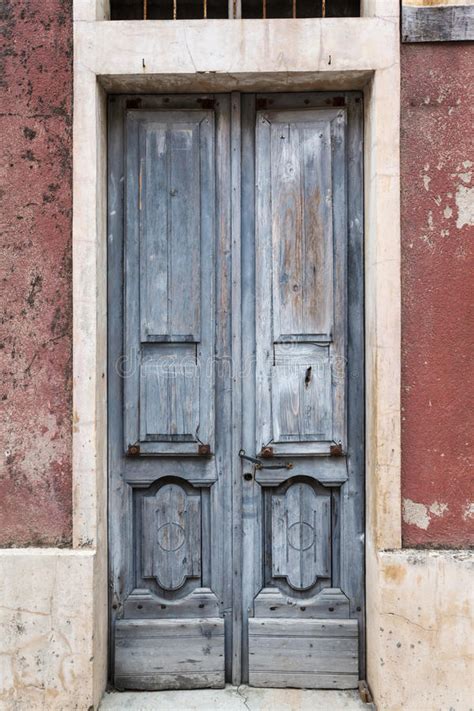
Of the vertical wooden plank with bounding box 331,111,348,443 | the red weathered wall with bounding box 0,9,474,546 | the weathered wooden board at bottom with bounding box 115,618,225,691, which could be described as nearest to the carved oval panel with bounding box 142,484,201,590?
the weathered wooden board at bottom with bounding box 115,618,225,691

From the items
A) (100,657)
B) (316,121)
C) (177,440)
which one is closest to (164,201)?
(316,121)

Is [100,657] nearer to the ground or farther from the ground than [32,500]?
nearer to the ground

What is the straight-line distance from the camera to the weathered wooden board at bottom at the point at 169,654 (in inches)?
127

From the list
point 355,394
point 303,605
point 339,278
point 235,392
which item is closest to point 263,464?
point 235,392

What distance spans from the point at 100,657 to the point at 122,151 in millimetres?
2491

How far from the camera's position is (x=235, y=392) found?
10.8ft

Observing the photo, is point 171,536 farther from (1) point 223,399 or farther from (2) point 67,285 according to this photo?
(2) point 67,285

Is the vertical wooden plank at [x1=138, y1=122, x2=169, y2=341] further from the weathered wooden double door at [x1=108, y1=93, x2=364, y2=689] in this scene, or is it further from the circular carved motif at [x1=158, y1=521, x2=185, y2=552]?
the circular carved motif at [x1=158, y1=521, x2=185, y2=552]

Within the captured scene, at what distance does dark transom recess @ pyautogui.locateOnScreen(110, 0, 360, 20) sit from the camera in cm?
331

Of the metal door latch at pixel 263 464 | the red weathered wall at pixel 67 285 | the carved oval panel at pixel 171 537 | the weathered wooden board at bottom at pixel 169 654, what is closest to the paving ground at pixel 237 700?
the weathered wooden board at bottom at pixel 169 654

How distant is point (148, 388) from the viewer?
3254 mm

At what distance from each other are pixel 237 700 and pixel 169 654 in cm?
39

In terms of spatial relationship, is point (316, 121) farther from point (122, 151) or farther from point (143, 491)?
point (143, 491)

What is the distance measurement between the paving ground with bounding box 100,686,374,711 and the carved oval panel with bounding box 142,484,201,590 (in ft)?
1.69
